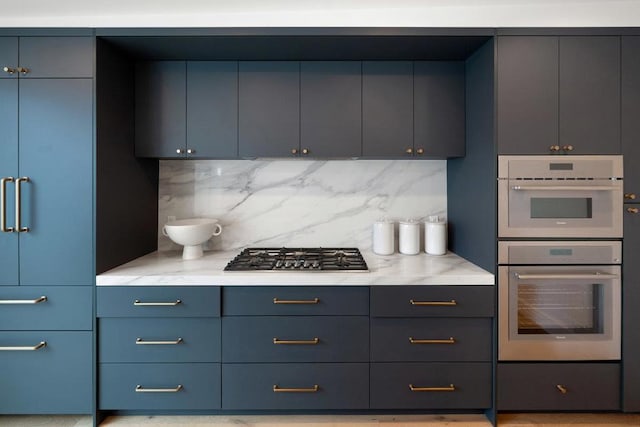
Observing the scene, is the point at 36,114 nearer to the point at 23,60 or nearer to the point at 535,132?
the point at 23,60

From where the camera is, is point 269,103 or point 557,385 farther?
point 269,103

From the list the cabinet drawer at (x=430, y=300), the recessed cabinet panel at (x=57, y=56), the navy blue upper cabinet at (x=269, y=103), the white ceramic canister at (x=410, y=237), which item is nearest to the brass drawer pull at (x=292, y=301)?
the cabinet drawer at (x=430, y=300)

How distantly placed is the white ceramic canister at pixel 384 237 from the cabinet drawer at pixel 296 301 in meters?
0.61

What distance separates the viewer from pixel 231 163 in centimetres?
265

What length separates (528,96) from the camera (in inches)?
75.8

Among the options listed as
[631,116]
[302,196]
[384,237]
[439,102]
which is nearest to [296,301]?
[384,237]

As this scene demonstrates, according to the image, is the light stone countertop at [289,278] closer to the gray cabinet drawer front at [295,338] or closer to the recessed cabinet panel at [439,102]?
the gray cabinet drawer front at [295,338]

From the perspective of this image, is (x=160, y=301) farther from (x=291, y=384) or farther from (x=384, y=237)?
(x=384, y=237)

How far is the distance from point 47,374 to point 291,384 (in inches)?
52.9

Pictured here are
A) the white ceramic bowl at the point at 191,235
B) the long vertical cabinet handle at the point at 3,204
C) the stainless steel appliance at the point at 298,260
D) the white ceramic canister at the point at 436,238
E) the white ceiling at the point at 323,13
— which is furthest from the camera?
the white ceramic canister at the point at 436,238

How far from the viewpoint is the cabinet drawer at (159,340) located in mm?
1907

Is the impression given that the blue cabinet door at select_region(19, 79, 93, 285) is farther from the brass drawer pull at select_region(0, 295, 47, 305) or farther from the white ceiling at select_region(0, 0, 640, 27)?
the white ceiling at select_region(0, 0, 640, 27)

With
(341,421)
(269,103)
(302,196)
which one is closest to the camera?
(341,421)

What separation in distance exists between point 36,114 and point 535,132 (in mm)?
2737
